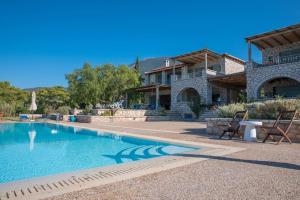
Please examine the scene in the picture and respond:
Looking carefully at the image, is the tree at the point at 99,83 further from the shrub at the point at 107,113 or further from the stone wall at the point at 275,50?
the stone wall at the point at 275,50

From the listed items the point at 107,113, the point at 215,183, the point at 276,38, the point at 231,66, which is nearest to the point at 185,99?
the point at 231,66

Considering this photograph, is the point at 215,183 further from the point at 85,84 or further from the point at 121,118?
the point at 85,84

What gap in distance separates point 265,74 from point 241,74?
1.99 m

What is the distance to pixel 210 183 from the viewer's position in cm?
355

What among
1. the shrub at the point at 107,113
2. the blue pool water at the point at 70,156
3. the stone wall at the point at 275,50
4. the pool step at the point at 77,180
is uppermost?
the stone wall at the point at 275,50

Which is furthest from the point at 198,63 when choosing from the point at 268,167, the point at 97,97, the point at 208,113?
the point at 268,167

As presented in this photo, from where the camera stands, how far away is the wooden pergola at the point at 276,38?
640 inches

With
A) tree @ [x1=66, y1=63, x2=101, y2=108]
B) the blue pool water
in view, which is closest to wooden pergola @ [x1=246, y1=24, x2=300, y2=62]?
the blue pool water

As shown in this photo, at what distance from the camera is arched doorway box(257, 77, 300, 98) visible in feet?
63.3

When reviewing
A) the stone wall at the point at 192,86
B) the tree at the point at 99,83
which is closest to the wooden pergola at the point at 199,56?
the stone wall at the point at 192,86

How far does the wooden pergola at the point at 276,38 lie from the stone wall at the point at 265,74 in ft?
3.57

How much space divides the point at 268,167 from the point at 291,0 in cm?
1373

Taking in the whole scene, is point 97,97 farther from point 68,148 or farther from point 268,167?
point 268,167

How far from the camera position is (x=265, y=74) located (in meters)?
18.0
